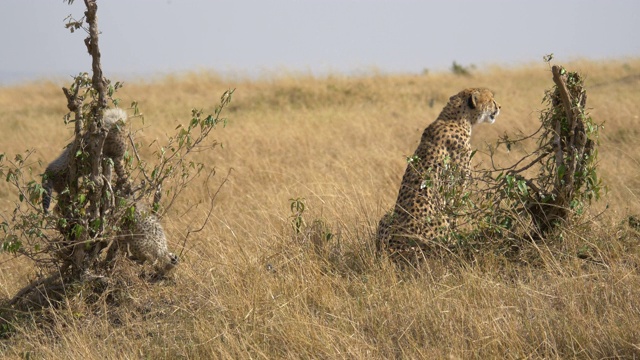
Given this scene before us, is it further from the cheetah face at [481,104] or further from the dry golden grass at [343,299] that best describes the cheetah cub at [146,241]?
the cheetah face at [481,104]

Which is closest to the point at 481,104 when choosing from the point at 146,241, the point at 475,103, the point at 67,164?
the point at 475,103

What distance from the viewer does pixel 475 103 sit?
496 cm

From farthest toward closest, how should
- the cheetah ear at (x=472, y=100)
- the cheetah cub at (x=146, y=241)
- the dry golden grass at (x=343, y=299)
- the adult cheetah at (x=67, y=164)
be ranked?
the cheetah ear at (x=472, y=100) < the cheetah cub at (x=146, y=241) < the adult cheetah at (x=67, y=164) < the dry golden grass at (x=343, y=299)

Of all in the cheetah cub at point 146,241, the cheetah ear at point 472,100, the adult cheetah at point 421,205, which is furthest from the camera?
the cheetah ear at point 472,100

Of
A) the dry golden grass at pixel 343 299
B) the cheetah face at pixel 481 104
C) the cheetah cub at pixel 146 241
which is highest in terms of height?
the cheetah face at pixel 481 104

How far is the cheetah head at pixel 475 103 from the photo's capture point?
4969 mm

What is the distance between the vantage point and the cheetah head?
4969 mm

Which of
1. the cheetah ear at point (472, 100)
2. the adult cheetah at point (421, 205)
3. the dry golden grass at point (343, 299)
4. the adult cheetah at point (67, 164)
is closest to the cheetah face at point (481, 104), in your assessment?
the cheetah ear at point (472, 100)

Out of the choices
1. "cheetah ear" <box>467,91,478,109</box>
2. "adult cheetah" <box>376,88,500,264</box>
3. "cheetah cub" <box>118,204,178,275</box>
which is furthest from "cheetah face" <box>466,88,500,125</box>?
"cheetah cub" <box>118,204,178,275</box>

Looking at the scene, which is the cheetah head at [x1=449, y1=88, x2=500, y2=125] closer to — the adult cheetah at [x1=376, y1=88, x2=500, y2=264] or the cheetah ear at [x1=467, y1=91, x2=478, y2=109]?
the cheetah ear at [x1=467, y1=91, x2=478, y2=109]

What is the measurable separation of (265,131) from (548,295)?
5.86 metres

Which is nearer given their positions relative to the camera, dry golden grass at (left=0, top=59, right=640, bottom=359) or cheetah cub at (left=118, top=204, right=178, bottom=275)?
dry golden grass at (left=0, top=59, right=640, bottom=359)

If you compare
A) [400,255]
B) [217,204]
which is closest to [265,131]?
[217,204]

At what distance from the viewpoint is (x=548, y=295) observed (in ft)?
10.5
